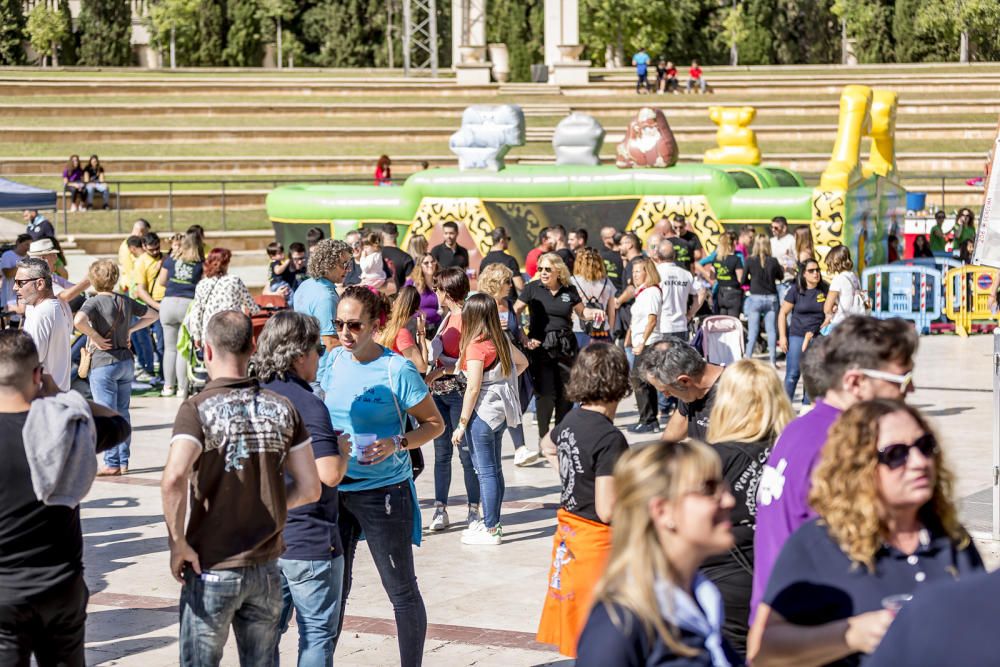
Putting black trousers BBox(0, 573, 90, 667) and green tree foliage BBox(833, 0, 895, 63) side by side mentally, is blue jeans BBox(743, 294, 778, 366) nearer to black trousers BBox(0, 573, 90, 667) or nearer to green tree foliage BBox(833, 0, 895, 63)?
black trousers BBox(0, 573, 90, 667)

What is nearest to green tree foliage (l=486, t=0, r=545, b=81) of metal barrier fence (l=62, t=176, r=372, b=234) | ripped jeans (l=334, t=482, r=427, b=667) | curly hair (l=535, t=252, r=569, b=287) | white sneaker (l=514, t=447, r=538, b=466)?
metal barrier fence (l=62, t=176, r=372, b=234)

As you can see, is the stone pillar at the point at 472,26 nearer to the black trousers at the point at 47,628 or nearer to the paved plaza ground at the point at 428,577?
the paved plaza ground at the point at 428,577

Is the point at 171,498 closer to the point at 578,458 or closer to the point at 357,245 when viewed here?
the point at 578,458

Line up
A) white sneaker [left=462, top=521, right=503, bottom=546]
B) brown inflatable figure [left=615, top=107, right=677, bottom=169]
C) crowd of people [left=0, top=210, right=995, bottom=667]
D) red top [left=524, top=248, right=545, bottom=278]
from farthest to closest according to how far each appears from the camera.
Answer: brown inflatable figure [left=615, top=107, right=677, bottom=169], red top [left=524, top=248, right=545, bottom=278], white sneaker [left=462, top=521, right=503, bottom=546], crowd of people [left=0, top=210, right=995, bottom=667]

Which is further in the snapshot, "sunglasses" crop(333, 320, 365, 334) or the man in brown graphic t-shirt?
"sunglasses" crop(333, 320, 365, 334)

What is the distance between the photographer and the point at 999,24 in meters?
55.0

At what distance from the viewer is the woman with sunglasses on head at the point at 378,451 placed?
6.31 m

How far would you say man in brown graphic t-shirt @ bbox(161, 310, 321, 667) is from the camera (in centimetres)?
497

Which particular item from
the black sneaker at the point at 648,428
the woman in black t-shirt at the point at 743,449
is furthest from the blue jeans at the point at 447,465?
the woman in black t-shirt at the point at 743,449

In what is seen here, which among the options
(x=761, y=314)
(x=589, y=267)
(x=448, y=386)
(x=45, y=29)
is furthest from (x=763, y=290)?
(x=45, y=29)

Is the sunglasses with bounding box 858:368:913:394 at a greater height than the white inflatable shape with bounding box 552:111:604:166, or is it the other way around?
the white inflatable shape with bounding box 552:111:604:166

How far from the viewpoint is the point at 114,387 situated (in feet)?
37.1

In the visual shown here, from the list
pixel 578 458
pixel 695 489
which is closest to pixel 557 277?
pixel 578 458

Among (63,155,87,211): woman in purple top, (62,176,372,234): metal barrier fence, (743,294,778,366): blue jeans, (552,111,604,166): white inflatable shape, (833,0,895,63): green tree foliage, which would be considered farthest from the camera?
(833,0,895,63): green tree foliage
